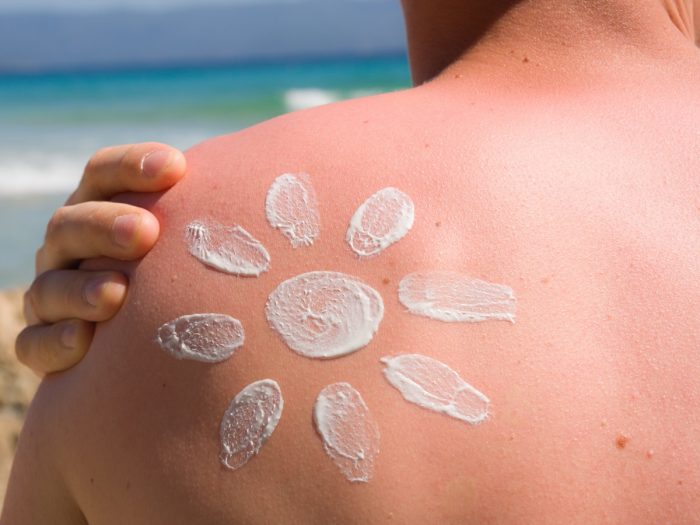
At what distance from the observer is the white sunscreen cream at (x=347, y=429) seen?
Answer: 87 centimetres

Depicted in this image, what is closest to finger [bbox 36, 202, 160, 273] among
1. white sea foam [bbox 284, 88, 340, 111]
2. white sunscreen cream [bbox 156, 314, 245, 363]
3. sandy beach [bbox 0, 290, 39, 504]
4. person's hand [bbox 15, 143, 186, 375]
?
person's hand [bbox 15, 143, 186, 375]

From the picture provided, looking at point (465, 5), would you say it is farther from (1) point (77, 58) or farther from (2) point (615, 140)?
(1) point (77, 58)

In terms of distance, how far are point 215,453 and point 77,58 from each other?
2810 centimetres

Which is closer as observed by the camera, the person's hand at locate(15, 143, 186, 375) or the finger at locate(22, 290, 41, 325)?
the person's hand at locate(15, 143, 186, 375)

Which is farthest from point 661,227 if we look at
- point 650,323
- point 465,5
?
point 465,5

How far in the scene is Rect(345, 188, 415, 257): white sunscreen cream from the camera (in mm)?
922

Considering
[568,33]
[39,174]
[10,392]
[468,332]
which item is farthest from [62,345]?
[39,174]

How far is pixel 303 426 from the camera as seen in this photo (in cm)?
89

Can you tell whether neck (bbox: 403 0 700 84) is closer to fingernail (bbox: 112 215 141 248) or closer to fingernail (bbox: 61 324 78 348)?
fingernail (bbox: 112 215 141 248)

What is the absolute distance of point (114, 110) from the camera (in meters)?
15.3

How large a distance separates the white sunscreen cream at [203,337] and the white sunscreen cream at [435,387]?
16 centimetres

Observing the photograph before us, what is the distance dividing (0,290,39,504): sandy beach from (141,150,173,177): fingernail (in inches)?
82.2

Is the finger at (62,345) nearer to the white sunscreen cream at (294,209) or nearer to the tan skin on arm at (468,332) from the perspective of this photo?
the tan skin on arm at (468,332)

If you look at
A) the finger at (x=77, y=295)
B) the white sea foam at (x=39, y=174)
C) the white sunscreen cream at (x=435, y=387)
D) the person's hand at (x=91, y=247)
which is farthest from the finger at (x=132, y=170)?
the white sea foam at (x=39, y=174)
